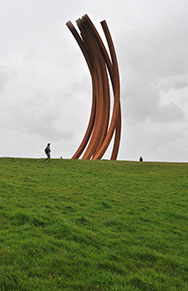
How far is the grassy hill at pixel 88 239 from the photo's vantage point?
3.59 meters

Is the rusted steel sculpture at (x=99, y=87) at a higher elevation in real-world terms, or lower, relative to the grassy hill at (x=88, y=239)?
higher

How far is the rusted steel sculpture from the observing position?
24.3 meters

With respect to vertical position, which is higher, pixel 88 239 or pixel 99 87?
pixel 99 87

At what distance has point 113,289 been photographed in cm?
335

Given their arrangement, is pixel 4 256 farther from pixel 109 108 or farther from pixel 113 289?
pixel 109 108

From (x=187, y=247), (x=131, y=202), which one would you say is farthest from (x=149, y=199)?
(x=187, y=247)

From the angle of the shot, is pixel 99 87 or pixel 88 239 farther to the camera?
pixel 99 87

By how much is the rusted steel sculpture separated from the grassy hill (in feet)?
48.1

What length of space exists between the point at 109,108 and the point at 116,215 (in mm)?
19365

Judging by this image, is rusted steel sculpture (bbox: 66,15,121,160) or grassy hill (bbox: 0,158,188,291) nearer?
grassy hill (bbox: 0,158,188,291)

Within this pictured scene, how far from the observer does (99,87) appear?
25.6 meters

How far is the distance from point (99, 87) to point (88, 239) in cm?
2216

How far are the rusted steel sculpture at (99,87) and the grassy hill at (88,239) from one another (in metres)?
14.7

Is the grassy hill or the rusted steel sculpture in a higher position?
the rusted steel sculpture
